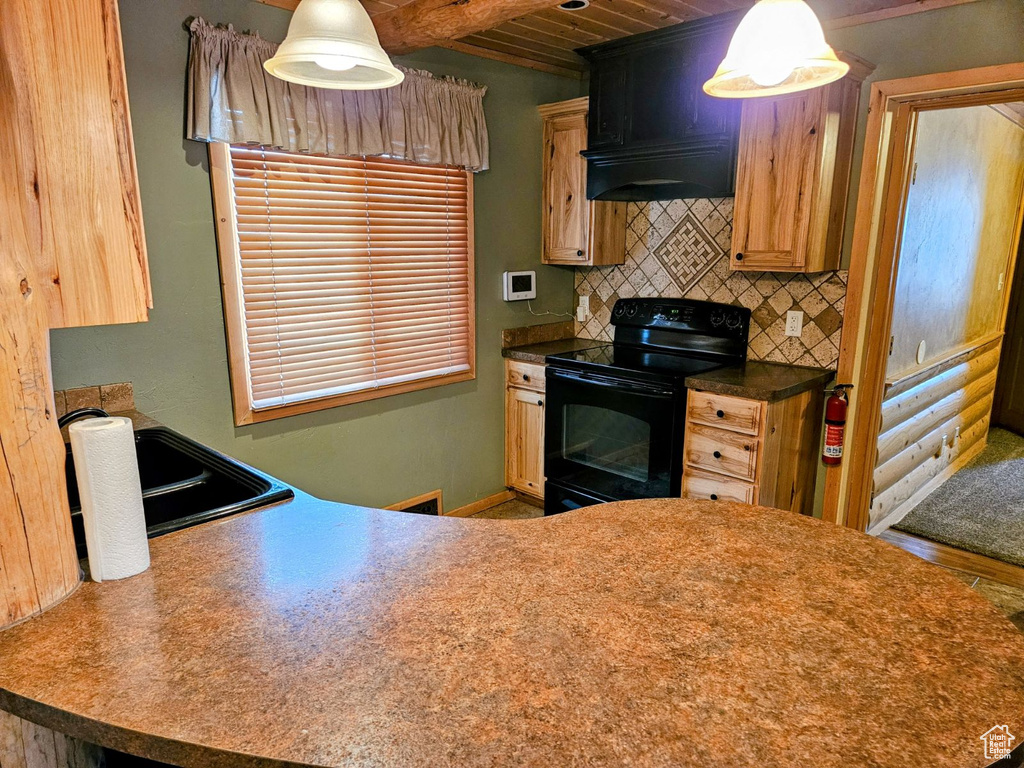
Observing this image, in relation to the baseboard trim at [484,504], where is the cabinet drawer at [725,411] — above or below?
above

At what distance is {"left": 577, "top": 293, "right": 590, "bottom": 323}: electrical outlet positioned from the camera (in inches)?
151

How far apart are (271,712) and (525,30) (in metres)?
2.94

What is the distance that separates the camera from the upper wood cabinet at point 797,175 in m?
2.54

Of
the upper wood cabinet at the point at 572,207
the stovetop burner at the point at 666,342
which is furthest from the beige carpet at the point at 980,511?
the upper wood cabinet at the point at 572,207

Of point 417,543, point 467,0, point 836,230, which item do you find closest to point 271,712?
point 417,543

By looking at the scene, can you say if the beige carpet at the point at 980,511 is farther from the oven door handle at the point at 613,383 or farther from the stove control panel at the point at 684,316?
the oven door handle at the point at 613,383

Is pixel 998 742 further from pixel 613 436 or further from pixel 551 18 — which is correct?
pixel 551 18

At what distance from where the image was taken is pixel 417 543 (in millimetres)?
1246

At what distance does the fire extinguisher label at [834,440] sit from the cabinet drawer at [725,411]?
503 mm

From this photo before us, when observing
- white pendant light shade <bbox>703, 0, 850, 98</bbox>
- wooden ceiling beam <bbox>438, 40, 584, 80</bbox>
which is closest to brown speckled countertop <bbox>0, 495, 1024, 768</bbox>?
white pendant light shade <bbox>703, 0, 850, 98</bbox>

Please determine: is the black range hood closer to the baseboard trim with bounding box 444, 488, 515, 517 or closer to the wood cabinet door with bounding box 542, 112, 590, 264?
the wood cabinet door with bounding box 542, 112, 590, 264

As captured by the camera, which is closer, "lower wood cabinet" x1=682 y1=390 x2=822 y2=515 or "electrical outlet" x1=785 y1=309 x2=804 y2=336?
"lower wood cabinet" x1=682 y1=390 x2=822 y2=515

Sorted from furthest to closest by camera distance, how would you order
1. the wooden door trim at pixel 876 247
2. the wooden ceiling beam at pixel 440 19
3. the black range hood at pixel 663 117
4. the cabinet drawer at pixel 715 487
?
the black range hood at pixel 663 117 < the cabinet drawer at pixel 715 487 < the wooden door trim at pixel 876 247 < the wooden ceiling beam at pixel 440 19

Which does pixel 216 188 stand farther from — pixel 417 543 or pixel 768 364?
pixel 768 364
